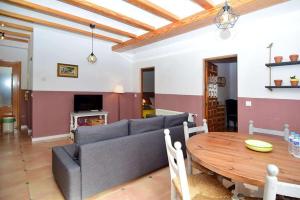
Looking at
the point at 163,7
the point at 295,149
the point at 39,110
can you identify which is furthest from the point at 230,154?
the point at 39,110

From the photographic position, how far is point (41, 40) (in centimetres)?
429

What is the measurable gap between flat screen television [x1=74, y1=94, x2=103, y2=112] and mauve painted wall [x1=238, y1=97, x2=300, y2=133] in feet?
12.6

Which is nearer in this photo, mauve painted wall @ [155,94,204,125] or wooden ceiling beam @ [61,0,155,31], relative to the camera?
wooden ceiling beam @ [61,0,155,31]

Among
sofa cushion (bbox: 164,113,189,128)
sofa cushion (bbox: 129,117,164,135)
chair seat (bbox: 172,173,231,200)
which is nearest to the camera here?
chair seat (bbox: 172,173,231,200)

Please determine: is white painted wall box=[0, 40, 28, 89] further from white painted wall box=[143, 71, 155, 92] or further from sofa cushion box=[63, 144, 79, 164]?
sofa cushion box=[63, 144, 79, 164]

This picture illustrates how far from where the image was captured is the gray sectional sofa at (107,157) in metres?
1.88

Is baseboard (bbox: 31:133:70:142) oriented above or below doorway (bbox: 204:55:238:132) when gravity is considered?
below

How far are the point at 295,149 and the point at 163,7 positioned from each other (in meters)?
2.81

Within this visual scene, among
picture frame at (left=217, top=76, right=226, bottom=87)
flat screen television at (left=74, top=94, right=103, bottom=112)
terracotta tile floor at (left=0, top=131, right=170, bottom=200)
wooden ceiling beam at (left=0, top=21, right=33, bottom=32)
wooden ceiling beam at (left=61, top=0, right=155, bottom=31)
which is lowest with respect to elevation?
terracotta tile floor at (left=0, top=131, right=170, bottom=200)

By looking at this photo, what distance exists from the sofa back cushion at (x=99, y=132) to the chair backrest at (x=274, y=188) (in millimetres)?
1759

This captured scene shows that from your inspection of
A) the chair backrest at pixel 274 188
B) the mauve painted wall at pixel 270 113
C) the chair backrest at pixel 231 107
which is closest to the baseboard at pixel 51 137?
the mauve painted wall at pixel 270 113

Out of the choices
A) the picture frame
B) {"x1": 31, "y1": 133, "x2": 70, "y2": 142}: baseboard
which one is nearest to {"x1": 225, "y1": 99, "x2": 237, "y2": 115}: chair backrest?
the picture frame

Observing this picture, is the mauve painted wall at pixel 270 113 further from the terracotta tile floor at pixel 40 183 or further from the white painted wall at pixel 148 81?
the white painted wall at pixel 148 81

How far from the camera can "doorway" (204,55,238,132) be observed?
4.37 m
